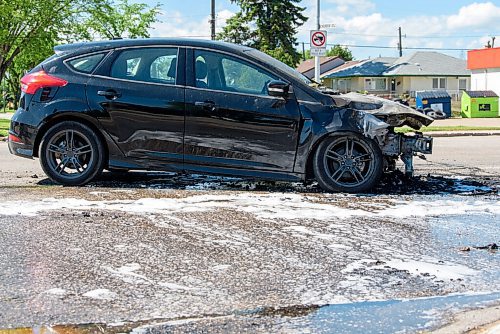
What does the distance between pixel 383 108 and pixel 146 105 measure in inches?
102

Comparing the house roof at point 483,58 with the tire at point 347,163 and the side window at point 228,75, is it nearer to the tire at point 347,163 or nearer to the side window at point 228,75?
the tire at point 347,163

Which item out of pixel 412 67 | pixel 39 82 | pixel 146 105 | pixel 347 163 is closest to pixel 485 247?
pixel 347 163

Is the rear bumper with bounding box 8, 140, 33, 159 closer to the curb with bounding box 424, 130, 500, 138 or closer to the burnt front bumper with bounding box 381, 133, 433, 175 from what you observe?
the burnt front bumper with bounding box 381, 133, 433, 175

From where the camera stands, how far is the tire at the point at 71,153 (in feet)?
24.5

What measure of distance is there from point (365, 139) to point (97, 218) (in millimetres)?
3022

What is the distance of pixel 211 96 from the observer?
23.9 ft

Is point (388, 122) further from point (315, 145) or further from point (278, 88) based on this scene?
point (278, 88)

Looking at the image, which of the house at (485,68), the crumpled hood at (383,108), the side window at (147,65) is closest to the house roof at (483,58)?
the house at (485,68)

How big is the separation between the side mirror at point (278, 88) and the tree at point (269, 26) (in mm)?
51075

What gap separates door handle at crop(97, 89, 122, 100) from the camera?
290 inches

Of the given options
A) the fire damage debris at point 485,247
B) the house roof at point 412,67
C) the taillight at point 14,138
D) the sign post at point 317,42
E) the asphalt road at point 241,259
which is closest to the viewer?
the asphalt road at point 241,259

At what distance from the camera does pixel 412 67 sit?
2798 inches

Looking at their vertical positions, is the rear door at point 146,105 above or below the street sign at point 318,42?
below

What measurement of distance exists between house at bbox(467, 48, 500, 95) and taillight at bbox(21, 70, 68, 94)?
38709mm
